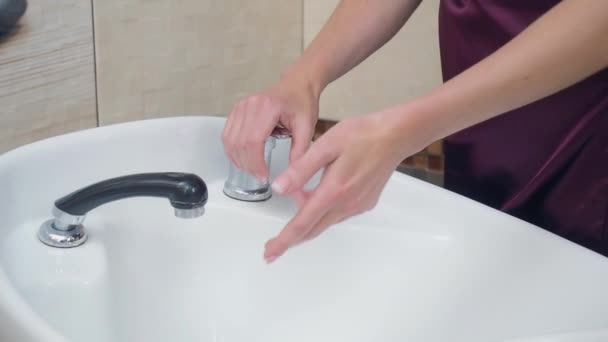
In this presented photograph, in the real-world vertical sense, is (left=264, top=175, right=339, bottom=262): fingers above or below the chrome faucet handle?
above

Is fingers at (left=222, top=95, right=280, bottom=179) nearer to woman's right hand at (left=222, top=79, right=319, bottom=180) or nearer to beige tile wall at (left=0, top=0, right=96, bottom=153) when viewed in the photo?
woman's right hand at (left=222, top=79, right=319, bottom=180)

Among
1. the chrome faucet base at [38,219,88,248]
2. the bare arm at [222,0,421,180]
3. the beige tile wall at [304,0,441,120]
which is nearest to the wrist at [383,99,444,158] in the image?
the bare arm at [222,0,421,180]

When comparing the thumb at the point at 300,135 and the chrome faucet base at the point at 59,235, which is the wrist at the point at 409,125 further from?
the chrome faucet base at the point at 59,235

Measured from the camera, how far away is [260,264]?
2.09 feet

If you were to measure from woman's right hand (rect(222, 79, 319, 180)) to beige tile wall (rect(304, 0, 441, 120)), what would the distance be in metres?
0.31

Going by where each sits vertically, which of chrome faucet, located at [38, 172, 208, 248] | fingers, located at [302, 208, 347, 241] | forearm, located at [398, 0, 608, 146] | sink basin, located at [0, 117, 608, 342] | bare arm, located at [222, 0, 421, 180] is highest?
forearm, located at [398, 0, 608, 146]

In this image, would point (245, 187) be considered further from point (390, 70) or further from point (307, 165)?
point (390, 70)

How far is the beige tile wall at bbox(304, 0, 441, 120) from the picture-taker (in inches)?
34.2

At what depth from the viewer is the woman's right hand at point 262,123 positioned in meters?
0.57

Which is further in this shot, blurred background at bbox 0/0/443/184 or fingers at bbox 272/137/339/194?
blurred background at bbox 0/0/443/184

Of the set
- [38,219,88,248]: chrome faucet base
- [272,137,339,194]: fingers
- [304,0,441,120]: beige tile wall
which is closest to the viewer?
[272,137,339,194]: fingers

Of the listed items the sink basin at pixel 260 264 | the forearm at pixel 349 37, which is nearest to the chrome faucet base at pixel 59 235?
the sink basin at pixel 260 264

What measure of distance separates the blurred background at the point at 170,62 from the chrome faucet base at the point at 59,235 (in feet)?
0.37

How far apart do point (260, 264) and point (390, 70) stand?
1.17ft
